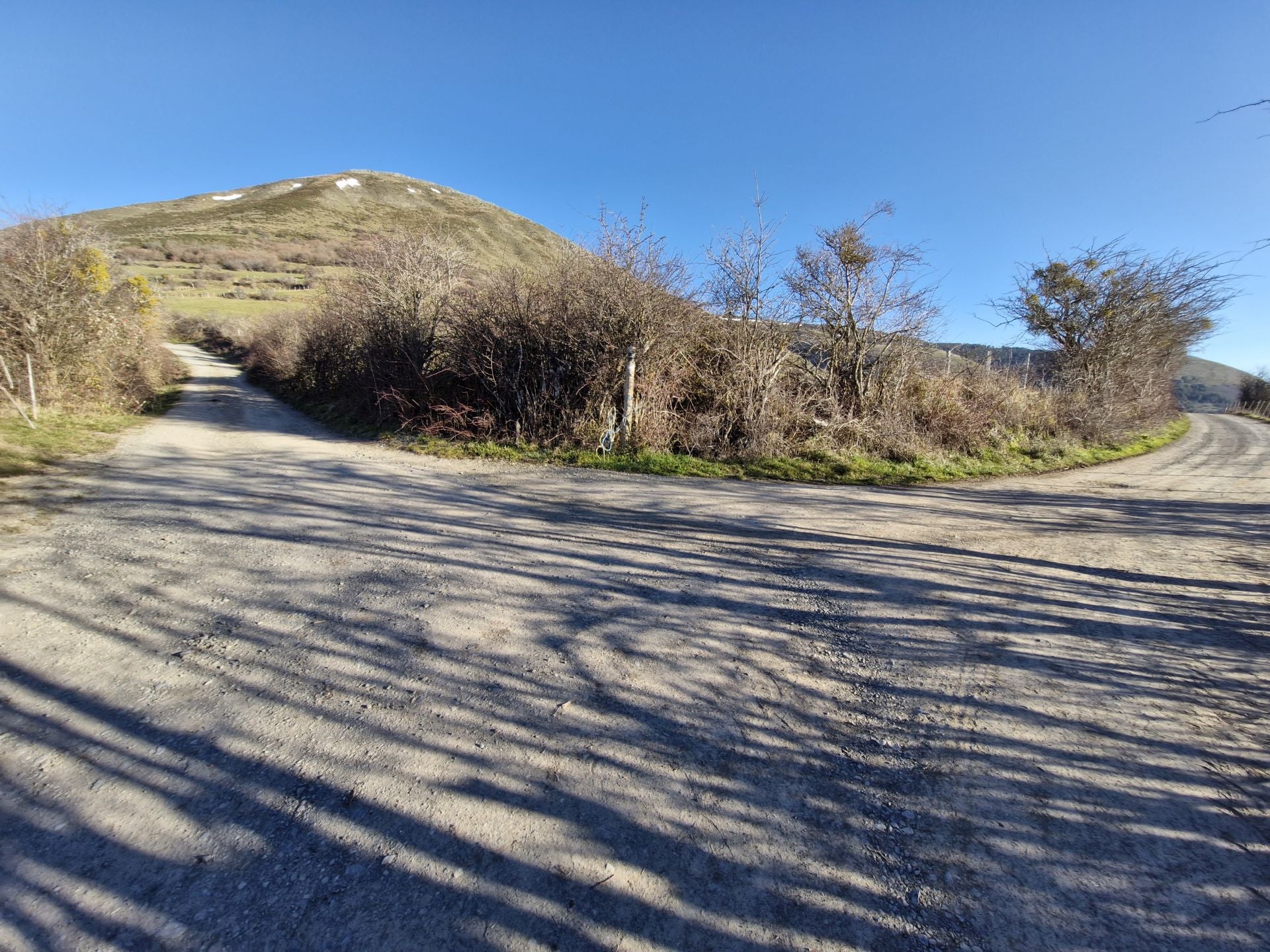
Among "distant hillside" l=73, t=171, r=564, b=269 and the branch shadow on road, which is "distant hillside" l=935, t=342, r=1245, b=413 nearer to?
the branch shadow on road

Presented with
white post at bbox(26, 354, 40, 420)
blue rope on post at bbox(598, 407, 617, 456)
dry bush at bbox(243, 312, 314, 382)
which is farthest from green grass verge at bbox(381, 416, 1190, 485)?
dry bush at bbox(243, 312, 314, 382)

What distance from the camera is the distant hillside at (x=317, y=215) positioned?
61094mm

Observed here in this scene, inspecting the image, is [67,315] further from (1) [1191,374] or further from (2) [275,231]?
(1) [1191,374]

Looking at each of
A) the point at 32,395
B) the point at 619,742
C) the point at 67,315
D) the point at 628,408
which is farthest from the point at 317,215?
the point at 619,742

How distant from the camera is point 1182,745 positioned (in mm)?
2654

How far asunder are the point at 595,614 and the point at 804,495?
4.83m

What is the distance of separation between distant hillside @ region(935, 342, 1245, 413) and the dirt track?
10351mm

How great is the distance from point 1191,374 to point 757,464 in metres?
111

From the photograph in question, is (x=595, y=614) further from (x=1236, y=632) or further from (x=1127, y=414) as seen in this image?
(x=1127, y=414)

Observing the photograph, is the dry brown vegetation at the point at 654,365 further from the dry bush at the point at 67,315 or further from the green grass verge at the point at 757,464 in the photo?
the dry bush at the point at 67,315

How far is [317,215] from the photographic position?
69.4 meters

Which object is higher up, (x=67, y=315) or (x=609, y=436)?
(x=67, y=315)

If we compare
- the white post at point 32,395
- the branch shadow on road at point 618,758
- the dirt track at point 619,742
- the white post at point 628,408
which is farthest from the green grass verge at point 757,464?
the white post at point 32,395

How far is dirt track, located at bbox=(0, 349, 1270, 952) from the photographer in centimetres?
181
